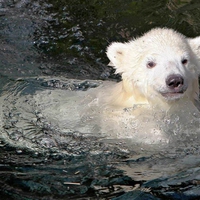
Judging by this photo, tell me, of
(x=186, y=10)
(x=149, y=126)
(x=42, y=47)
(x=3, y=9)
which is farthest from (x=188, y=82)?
(x=3, y=9)

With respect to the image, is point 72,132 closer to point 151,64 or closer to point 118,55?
point 118,55

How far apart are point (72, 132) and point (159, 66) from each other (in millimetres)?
1309

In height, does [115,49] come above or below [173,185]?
above

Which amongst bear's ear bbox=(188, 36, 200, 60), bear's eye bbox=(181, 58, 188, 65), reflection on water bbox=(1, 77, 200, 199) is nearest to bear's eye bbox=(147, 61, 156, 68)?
bear's eye bbox=(181, 58, 188, 65)

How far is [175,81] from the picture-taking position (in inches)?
208

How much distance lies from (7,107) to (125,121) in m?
1.55

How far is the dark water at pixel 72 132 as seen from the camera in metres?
4.91

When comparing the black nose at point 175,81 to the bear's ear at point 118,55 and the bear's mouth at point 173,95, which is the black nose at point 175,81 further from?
the bear's ear at point 118,55

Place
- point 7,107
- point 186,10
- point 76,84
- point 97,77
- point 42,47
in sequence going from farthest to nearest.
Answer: point 186,10 → point 42,47 → point 97,77 → point 76,84 → point 7,107

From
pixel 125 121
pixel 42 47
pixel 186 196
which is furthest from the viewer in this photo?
pixel 42 47

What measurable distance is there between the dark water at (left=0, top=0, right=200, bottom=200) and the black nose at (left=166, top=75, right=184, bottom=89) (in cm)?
76

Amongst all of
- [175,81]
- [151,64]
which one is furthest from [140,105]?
[175,81]

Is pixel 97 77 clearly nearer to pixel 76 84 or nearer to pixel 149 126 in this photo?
pixel 76 84

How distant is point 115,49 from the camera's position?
20.6 ft
